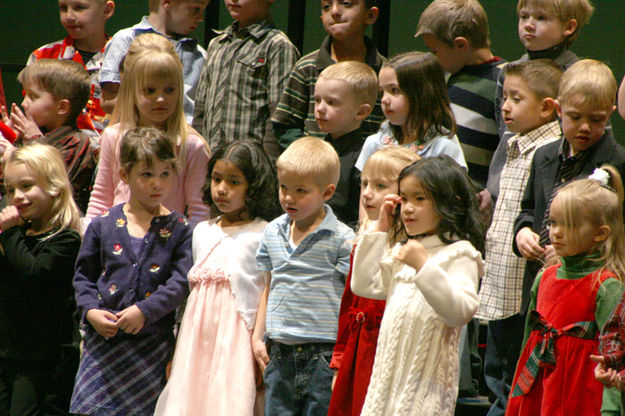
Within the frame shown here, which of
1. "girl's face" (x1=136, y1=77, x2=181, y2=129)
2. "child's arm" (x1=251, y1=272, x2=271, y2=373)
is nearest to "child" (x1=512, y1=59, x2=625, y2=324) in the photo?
"child's arm" (x1=251, y1=272, x2=271, y2=373)

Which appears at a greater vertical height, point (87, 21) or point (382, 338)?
point (87, 21)

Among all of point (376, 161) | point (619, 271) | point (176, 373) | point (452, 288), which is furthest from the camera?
point (176, 373)

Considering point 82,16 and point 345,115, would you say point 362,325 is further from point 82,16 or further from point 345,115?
point 82,16

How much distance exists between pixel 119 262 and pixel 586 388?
6.20ft

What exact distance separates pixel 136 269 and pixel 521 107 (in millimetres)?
1734

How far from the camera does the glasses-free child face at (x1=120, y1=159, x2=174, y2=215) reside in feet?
12.0

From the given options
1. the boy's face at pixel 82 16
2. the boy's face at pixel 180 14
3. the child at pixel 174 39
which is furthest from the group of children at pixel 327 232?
the boy's face at pixel 82 16

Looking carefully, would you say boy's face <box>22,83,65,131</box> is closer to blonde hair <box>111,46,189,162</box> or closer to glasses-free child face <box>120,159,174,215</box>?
blonde hair <box>111,46,189,162</box>

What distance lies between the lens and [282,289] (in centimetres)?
335

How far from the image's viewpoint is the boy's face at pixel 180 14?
4977 mm

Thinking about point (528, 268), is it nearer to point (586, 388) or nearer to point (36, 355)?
point (586, 388)

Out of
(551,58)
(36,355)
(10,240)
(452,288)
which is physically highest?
(551,58)

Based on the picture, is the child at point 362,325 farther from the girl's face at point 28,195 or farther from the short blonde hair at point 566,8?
the girl's face at point 28,195

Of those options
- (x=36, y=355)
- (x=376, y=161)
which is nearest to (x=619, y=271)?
(x=376, y=161)
